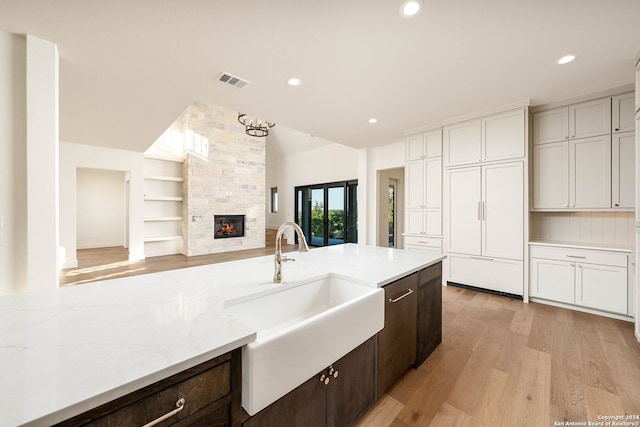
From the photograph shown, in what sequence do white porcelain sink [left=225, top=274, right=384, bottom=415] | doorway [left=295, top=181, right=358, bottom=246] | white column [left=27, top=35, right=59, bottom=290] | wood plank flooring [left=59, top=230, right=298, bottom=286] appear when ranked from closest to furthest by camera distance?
white porcelain sink [left=225, top=274, right=384, bottom=415], white column [left=27, top=35, right=59, bottom=290], wood plank flooring [left=59, top=230, right=298, bottom=286], doorway [left=295, top=181, right=358, bottom=246]

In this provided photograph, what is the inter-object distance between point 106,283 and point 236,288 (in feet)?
2.27

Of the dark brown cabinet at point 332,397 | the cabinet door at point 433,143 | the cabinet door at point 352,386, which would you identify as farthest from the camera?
the cabinet door at point 433,143

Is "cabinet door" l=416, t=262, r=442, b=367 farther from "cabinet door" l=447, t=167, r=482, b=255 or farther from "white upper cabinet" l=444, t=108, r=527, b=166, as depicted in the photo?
"white upper cabinet" l=444, t=108, r=527, b=166

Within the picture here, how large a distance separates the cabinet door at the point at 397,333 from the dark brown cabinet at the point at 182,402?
0.92 m

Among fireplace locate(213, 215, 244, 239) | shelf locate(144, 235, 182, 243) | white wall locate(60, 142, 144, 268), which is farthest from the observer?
fireplace locate(213, 215, 244, 239)

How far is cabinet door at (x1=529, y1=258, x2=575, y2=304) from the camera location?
3.01 metres

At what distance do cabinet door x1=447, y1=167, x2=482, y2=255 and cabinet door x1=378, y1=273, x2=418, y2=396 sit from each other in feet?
8.11

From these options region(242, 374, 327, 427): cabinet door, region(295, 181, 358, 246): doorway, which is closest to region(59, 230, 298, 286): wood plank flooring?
region(295, 181, 358, 246): doorway

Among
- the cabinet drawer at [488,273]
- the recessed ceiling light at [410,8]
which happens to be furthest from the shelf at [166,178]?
the cabinet drawer at [488,273]

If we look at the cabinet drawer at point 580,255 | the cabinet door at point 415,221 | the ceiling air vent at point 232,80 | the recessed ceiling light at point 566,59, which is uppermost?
the recessed ceiling light at point 566,59

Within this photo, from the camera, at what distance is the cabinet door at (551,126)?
10.5 feet

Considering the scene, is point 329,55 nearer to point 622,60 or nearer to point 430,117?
point 430,117

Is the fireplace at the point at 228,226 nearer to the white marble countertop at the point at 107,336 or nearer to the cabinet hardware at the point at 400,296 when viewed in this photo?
the white marble countertop at the point at 107,336

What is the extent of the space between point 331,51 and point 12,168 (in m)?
2.72
